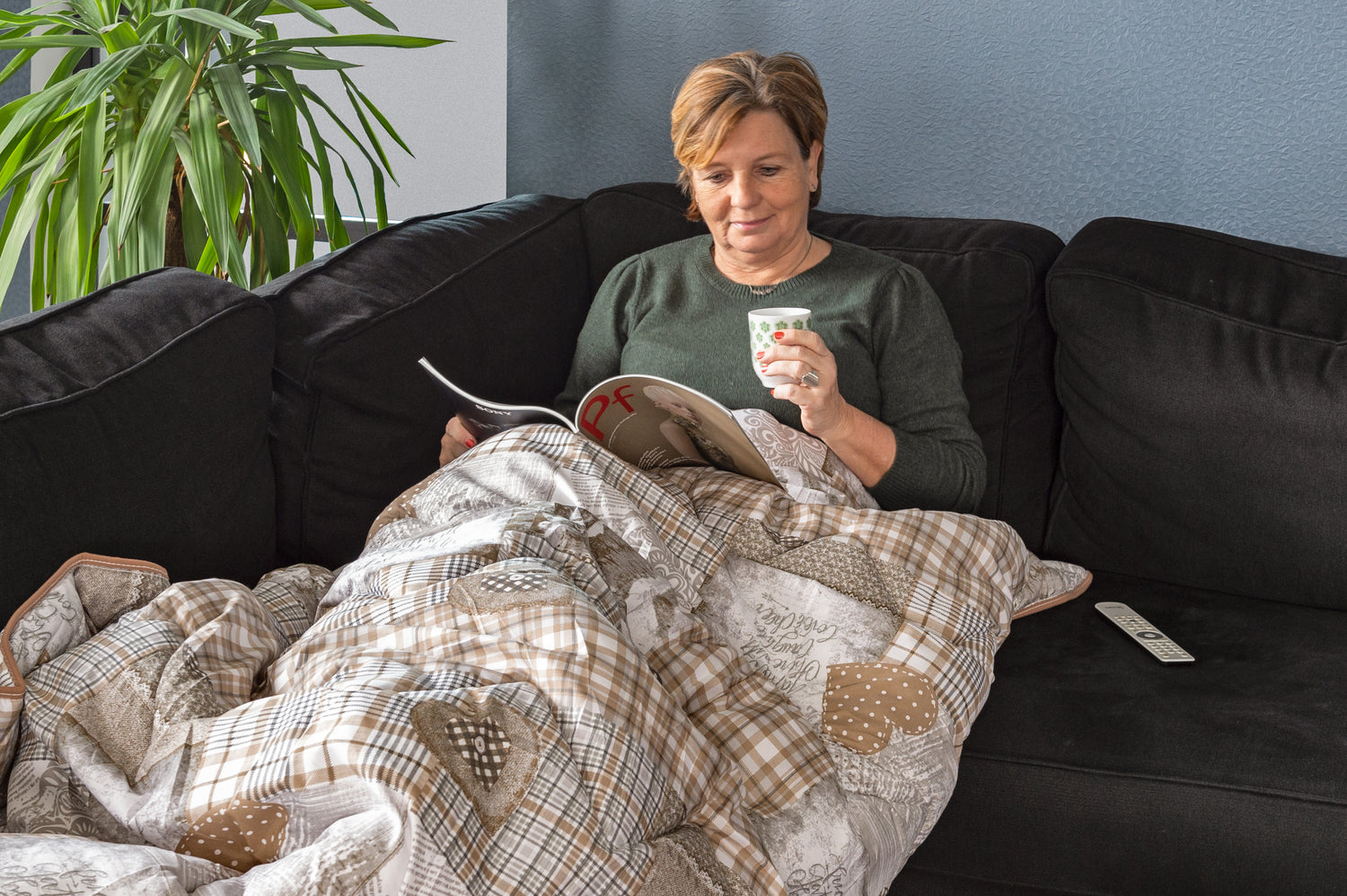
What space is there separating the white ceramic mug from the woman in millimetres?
186

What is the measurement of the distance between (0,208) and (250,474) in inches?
85.1

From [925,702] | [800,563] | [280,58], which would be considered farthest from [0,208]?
[925,702]

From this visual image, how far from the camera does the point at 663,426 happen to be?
4.43ft

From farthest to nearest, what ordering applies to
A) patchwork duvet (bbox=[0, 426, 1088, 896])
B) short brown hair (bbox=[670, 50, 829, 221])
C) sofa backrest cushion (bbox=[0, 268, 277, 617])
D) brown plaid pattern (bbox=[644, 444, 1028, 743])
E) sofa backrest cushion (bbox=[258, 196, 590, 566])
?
short brown hair (bbox=[670, 50, 829, 221]) < sofa backrest cushion (bbox=[258, 196, 590, 566]) < brown plaid pattern (bbox=[644, 444, 1028, 743]) < sofa backrest cushion (bbox=[0, 268, 277, 617]) < patchwork duvet (bbox=[0, 426, 1088, 896])

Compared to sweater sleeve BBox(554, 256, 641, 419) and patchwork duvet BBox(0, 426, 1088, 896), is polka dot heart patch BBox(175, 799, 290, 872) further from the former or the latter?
sweater sleeve BBox(554, 256, 641, 419)

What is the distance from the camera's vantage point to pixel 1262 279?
63.7 inches

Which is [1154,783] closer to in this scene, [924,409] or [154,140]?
[924,409]

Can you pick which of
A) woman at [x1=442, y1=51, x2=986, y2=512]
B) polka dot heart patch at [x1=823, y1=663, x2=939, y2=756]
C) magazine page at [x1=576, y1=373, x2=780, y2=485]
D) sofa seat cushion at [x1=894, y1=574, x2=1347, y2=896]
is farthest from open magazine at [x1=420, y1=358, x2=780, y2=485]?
sofa seat cushion at [x1=894, y1=574, x2=1347, y2=896]

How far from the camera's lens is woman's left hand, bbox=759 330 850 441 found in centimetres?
124

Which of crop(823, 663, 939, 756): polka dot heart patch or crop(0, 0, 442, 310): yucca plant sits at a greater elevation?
crop(0, 0, 442, 310): yucca plant

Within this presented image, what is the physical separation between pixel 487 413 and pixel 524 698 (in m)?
0.53

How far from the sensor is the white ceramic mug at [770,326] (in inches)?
48.3

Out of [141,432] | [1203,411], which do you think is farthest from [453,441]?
[1203,411]

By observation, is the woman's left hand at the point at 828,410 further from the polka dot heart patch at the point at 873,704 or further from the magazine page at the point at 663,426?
the polka dot heart patch at the point at 873,704
